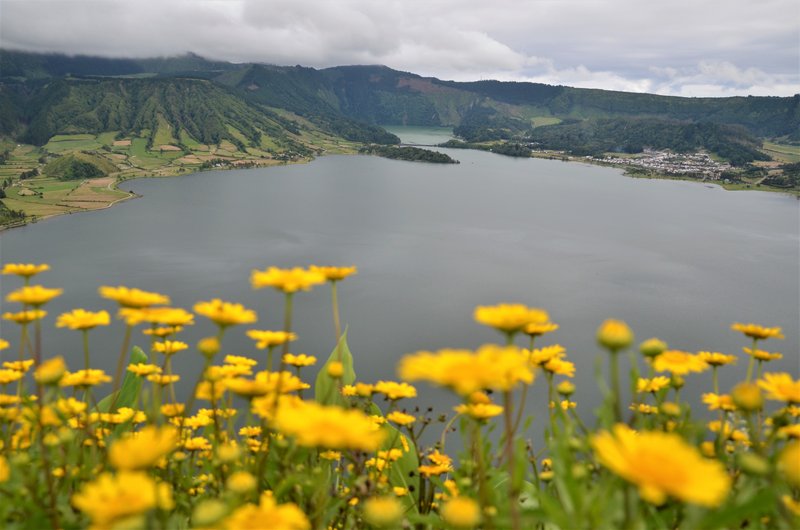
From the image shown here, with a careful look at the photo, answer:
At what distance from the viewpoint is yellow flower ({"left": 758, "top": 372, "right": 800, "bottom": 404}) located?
77.0 inches

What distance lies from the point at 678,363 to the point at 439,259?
178 ft

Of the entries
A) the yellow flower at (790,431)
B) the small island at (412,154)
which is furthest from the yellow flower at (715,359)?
the small island at (412,154)

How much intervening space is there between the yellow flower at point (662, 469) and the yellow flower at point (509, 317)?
1.78ft

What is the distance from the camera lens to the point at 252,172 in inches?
5113

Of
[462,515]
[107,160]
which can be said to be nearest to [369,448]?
[462,515]

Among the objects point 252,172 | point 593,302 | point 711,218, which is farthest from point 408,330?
point 252,172

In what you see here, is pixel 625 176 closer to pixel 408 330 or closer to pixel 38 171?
pixel 408 330

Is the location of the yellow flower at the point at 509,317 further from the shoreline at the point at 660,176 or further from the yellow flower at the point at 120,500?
the shoreline at the point at 660,176

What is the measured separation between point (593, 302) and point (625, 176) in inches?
4416

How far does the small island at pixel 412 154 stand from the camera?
15712 centimetres

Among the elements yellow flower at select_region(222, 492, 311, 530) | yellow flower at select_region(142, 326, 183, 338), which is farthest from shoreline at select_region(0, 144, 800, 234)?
yellow flower at select_region(222, 492, 311, 530)

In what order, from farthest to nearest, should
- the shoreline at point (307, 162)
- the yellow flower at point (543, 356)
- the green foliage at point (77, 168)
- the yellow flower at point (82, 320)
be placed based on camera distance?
the green foliage at point (77, 168) → the shoreline at point (307, 162) → the yellow flower at point (543, 356) → the yellow flower at point (82, 320)

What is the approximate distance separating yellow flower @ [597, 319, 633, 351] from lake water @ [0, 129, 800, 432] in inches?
1051

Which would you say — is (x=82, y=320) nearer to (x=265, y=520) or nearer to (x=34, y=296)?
(x=34, y=296)
